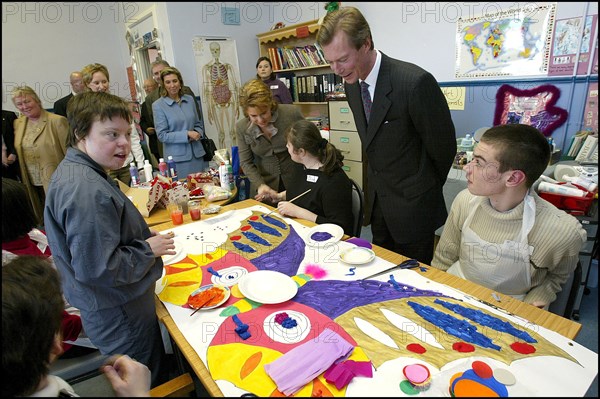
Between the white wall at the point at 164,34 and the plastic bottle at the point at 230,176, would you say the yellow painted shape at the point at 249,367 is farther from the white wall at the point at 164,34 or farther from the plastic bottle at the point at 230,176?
the white wall at the point at 164,34

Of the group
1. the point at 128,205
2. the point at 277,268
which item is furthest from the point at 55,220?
the point at 277,268

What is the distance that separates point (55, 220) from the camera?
1.11 metres

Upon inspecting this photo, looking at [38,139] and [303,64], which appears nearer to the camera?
[38,139]

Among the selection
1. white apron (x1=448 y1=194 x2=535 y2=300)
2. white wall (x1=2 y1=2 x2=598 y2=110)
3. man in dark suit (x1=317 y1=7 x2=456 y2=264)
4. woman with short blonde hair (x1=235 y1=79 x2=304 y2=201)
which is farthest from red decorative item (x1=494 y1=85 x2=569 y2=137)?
white apron (x1=448 y1=194 x2=535 y2=300)

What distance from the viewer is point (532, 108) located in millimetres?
2795

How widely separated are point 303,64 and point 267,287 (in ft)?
11.7

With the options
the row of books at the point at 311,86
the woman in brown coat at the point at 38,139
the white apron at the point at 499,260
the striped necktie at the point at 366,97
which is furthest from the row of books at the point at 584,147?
the woman in brown coat at the point at 38,139

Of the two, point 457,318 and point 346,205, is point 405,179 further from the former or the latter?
point 457,318

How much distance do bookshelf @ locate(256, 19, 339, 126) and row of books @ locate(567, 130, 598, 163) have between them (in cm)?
225

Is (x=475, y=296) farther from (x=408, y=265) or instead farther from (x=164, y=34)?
(x=164, y=34)

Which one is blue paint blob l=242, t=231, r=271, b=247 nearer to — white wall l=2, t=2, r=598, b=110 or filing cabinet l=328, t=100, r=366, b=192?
filing cabinet l=328, t=100, r=366, b=192

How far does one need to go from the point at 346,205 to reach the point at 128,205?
1.13 m

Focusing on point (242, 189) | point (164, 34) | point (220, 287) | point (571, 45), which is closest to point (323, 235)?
point (220, 287)

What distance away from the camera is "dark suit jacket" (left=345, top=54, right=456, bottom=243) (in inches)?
63.6
